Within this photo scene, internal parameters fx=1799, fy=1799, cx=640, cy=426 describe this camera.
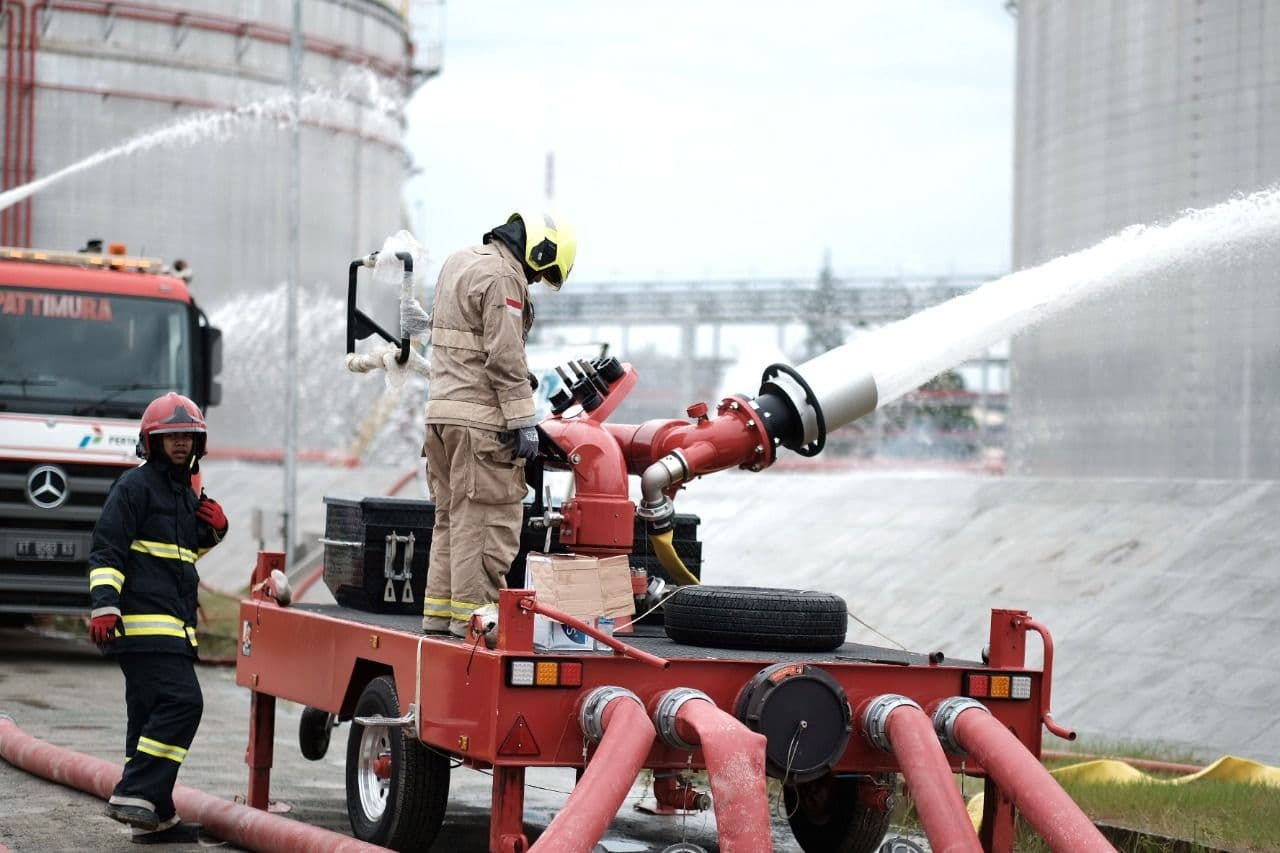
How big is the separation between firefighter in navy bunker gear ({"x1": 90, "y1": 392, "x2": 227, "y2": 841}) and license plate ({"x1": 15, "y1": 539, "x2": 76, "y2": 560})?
6865 millimetres

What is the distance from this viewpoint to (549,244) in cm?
689

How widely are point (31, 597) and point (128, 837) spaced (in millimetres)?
7110

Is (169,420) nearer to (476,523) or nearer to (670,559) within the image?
(476,523)

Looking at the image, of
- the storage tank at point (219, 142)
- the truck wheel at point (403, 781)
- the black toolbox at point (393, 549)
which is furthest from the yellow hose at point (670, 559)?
the storage tank at point (219, 142)

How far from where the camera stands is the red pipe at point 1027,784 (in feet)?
17.6

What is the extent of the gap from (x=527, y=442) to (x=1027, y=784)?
2.19m

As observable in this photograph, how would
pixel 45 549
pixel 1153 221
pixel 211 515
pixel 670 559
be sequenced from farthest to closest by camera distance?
pixel 45 549
pixel 1153 221
pixel 670 559
pixel 211 515

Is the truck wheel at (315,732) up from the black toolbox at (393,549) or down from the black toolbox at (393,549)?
down

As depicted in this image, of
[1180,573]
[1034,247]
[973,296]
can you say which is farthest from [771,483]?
[973,296]

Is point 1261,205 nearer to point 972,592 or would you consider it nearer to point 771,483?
point 972,592

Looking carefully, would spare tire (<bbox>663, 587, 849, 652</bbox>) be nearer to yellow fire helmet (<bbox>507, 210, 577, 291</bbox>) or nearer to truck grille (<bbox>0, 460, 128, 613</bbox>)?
yellow fire helmet (<bbox>507, 210, 577, 291</bbox>)

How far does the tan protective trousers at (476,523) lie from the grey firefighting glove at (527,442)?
7 centimetres

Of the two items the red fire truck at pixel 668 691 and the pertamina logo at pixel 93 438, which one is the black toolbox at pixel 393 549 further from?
the pertamina logo at pixel 93 438

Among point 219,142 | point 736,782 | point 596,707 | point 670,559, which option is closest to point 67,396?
point 670,559
